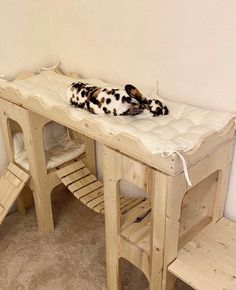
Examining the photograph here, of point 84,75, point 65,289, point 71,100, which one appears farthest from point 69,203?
point 71,100

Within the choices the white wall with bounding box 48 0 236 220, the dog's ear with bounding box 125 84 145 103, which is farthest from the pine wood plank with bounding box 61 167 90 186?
the dog's ear with bounding box 125 84 145 103

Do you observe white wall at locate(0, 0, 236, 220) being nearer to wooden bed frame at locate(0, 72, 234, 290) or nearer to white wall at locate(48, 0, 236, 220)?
white wall at locate(48, 0, 236, 220)

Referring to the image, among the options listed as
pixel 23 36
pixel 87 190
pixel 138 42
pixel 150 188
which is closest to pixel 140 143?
pixel 150 188

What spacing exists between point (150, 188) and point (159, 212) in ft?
0.28

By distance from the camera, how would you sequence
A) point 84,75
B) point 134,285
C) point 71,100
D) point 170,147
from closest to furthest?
point 170,147 → point 71,100 → point 134,285 → point 84,75

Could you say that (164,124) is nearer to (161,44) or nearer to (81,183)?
(161,44)

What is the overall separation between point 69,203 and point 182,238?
105 cm

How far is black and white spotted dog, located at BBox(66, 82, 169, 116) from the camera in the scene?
1283 millimetres

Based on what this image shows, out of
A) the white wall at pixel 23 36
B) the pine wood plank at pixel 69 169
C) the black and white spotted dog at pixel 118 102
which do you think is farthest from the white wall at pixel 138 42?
the pine wood plank at pixel 69 169

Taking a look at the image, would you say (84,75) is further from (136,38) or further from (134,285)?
(134,285)

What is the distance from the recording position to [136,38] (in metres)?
1.52

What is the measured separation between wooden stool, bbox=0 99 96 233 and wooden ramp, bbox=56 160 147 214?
8 centimetres

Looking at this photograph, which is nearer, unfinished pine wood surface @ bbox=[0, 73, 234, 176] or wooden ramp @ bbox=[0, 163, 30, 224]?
unfinished pine wood surface @ bbox=[0, 73, 234, 176]

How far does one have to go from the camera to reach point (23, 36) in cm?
185
